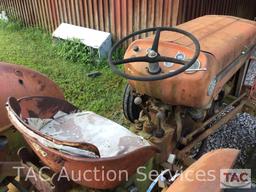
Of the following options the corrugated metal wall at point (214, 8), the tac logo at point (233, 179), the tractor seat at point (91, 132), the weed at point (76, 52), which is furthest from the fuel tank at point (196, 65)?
the weed at point (76, 52)

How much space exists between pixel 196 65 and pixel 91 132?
0.74 metres

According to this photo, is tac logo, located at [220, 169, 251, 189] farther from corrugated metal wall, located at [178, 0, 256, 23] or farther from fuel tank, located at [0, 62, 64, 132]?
corrugated metal wall, located at [178, 0, 256, 23]

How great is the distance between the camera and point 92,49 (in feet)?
14.7

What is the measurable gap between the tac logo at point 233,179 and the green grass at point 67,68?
6.70ft

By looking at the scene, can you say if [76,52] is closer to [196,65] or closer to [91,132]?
[91,132]

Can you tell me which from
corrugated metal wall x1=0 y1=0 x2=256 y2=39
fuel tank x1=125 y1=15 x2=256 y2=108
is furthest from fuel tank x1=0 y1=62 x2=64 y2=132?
corrugated metal wall x1=0 y1=0 x2=256 y2=39

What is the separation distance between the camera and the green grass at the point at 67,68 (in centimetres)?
353

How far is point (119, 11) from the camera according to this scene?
14.6ft

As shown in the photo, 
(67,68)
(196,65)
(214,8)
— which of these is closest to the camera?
(196,65)

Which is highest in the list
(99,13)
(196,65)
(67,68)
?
(196,65)

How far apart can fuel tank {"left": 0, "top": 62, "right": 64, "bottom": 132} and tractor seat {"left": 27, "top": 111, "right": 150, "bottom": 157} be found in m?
0.21

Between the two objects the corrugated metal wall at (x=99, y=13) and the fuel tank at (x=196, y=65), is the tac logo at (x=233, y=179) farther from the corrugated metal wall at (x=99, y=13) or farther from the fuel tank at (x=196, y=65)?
the corrugated metal wall at (x=99, y=13)

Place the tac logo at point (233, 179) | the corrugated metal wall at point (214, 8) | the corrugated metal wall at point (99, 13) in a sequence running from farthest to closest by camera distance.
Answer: the corrugated metal wall at point (99, 13), the corrugated metal wall at point (214, 8), the tac logo at point (233, 179)

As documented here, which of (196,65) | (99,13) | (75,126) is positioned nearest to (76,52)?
(99,13)
